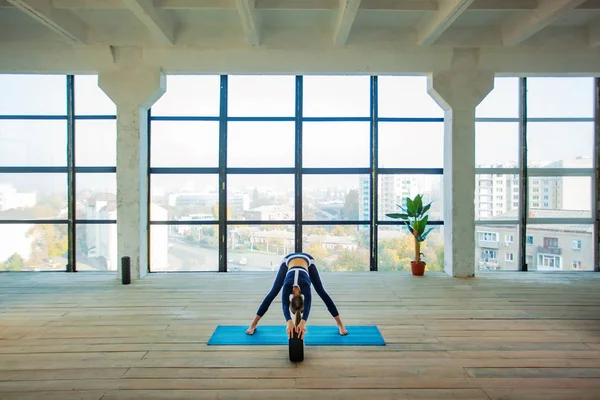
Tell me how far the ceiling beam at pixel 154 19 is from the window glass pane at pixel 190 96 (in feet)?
3.12

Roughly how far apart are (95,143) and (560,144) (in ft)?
27.6

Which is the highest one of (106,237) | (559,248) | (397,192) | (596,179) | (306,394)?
(596,179)

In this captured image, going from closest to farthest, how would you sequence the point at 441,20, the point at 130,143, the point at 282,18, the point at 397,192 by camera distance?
the point at 441,20 < the point at 282,18 < the point at 130,143 < the point at 397,192

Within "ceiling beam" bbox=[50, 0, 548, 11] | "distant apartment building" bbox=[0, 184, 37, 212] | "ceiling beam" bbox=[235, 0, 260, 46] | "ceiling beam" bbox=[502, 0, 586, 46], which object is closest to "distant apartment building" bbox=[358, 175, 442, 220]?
"ceiling beam" bbox=[502, 0, 586, 46]

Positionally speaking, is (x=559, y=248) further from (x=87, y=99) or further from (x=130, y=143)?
(x=87, y=99)

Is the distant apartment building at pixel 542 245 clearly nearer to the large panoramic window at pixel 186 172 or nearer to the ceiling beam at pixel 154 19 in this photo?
the large panoramic window at pixel 186 172

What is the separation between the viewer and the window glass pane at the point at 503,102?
636 cm

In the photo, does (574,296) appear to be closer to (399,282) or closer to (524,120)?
(399,282)

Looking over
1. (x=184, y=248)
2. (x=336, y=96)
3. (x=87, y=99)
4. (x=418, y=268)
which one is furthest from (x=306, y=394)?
(x=87, y=99)

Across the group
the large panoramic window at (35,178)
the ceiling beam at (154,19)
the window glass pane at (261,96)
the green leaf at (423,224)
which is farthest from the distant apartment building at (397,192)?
the large panoramic window at (35,178)

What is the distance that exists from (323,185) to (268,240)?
1414 millimetres

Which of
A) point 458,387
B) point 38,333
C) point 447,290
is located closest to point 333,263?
point 447,290

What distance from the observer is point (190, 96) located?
6324mm

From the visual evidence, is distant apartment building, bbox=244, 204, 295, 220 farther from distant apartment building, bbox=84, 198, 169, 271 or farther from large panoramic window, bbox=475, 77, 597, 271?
large panoramic window, bbox=475, 77, 597, 271
